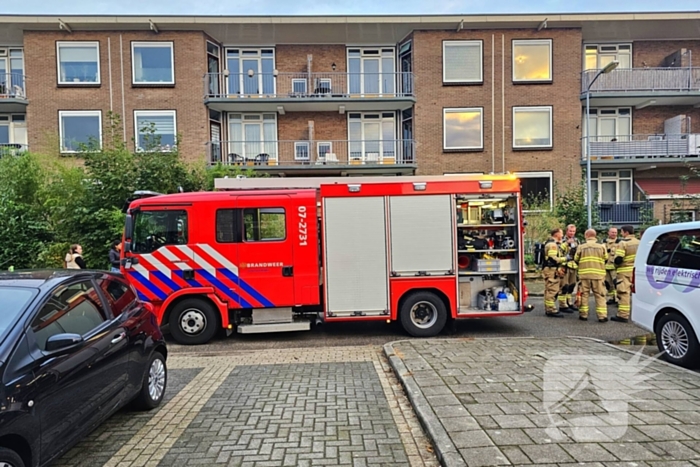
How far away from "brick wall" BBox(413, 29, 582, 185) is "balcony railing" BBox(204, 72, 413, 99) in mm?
1184

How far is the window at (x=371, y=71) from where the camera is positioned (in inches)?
762

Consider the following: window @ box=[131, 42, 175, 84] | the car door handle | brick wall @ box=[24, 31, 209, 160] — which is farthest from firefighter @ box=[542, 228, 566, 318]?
window @ box=[131, 42, 175, 84]

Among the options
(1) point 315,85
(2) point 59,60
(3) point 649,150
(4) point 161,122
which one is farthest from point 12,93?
(3) point 649,150

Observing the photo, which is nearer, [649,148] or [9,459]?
[9,459]

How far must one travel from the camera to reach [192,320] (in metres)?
7.65

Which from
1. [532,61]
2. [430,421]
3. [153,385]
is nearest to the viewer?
[430,421]

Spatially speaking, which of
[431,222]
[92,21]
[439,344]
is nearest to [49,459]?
[439,344]

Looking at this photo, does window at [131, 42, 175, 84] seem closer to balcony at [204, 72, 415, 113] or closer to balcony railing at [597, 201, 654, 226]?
balcony at [204, 72, 415, 113]

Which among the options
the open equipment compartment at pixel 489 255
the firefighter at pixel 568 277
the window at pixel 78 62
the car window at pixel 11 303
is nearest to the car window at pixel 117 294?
the car window at pixel 11 303

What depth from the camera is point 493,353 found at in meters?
6.20

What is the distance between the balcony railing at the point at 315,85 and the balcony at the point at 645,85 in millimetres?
8144

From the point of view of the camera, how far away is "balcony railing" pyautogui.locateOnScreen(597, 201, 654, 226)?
18625 mm

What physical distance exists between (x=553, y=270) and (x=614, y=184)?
13545mm

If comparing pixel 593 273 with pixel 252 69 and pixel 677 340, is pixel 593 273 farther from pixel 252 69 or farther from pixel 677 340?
pixel 252 69
